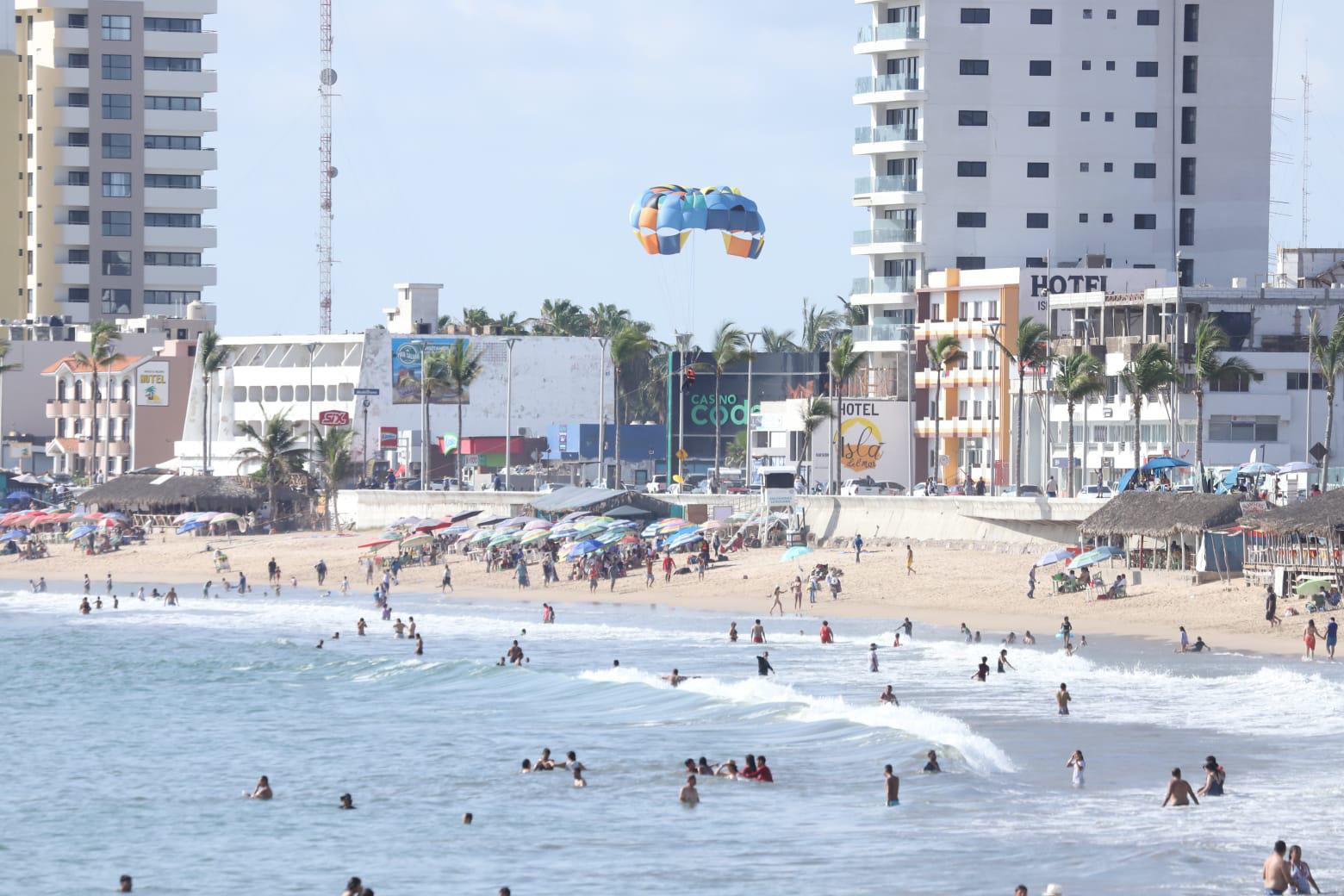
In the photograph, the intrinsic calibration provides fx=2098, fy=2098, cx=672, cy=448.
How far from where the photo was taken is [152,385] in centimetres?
13025

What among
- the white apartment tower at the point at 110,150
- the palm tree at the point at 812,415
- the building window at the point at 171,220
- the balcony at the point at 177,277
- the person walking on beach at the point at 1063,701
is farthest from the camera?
the balcony at the point at 177,277

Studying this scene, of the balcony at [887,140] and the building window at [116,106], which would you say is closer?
the balcony at [887,140]

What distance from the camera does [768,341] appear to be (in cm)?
15525

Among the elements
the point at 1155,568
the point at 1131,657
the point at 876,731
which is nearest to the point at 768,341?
the point at 1155,568

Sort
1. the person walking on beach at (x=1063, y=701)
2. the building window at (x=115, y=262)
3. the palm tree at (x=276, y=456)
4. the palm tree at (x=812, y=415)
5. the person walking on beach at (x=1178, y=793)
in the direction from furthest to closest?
the building window at (x=115, y=262), the palm tree at (x=276, y=456), the palm tree at (x=812, y=415), the person walking on beach at (x=1063, y=701), the person walking on beach at (x=1178, y=793)

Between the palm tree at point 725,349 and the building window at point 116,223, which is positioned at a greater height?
the building window at point 116,223

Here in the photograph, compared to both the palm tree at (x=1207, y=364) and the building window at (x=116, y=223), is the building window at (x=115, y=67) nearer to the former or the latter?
the building window at (x=116, y=223)

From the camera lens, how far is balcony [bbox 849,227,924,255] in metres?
109

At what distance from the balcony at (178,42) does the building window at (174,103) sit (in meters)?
3.17

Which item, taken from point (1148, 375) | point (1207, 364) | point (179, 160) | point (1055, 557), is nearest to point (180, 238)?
point (179, 160)

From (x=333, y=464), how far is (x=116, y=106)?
5812 centimetres

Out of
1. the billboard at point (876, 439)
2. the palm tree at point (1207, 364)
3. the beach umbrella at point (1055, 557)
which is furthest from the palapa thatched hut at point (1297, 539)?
the billboard at point (876, 439)

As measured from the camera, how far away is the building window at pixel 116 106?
152 meters

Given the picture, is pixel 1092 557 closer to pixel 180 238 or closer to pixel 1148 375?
pixel 1148 375
